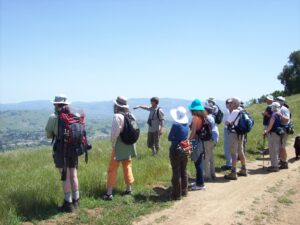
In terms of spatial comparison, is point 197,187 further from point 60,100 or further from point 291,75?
point 291,75

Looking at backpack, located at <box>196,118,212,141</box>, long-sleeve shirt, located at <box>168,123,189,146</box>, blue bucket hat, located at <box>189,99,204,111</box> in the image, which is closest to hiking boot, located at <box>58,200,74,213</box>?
long-sleeve shirt, located at <box>168,123,189,146</box>

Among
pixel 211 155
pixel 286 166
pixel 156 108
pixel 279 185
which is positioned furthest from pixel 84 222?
pixel 286 166

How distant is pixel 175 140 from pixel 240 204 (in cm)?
191

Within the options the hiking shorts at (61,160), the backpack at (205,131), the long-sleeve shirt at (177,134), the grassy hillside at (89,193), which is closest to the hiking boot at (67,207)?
the grassy hillside at (89,193)

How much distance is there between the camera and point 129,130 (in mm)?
8148

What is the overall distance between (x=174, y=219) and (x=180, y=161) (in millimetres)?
1566

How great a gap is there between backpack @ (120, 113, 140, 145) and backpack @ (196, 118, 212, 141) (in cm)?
212

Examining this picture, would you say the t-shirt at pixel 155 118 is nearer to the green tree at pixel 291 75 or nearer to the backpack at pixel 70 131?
the backpack at pixel 70 131

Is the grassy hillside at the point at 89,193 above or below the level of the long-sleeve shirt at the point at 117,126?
below

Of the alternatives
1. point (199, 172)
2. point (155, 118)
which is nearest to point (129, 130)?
point (199, 172)

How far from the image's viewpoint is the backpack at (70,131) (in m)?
7.10

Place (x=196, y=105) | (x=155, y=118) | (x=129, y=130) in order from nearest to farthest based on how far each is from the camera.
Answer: (x=129, y=130), (x=196, y=105), (x=155, y=118)

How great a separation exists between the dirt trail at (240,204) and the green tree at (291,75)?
72.4 metres

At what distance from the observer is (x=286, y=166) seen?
12227 millimetres
